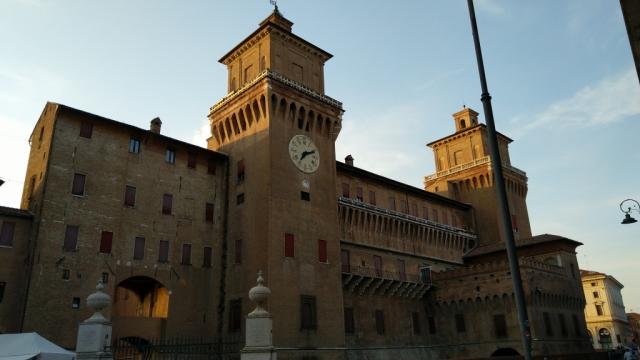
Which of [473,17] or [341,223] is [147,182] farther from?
[473,17]

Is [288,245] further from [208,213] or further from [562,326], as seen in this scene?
[562,326]

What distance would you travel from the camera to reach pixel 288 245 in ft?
110

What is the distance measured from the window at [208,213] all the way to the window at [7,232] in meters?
11.5

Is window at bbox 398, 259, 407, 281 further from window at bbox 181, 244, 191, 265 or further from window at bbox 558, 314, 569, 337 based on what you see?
window at bbox 181, 244, 191, 265

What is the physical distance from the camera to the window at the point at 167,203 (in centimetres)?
3356

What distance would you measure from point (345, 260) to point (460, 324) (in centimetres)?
1246

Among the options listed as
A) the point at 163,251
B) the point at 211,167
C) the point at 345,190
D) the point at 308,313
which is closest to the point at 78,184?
the point at 163,251

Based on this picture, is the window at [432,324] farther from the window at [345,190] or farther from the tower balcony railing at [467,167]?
the tower balcony railing at [467,167]

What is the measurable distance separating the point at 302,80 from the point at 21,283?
22569 millimetres

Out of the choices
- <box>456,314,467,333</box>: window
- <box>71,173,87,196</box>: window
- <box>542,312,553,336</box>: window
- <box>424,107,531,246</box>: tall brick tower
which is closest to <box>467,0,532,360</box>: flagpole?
<box>71,173,87,196</box>: window

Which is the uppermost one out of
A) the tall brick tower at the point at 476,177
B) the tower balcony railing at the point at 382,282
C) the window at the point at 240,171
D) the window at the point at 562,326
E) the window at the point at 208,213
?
the tall brick tower at the point at 476,177

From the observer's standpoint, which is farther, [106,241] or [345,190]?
[345,190]

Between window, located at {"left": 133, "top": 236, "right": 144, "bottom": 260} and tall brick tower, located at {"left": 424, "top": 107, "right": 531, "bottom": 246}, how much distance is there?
34133mm

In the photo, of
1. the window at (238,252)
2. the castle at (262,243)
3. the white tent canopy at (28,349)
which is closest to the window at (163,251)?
the castle at (262,243)
